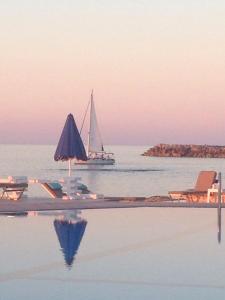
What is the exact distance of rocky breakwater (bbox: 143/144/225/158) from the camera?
157m

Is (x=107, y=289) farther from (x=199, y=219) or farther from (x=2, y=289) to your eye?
(x=199, y=219)

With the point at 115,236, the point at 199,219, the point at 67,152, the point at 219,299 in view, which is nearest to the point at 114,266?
the point at 219,299

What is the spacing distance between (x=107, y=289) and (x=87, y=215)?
796cm

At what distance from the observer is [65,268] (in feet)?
30.8

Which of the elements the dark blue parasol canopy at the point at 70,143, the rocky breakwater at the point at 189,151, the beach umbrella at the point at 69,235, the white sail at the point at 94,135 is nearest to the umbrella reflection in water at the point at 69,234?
the beach umbrella at the point at 69,235

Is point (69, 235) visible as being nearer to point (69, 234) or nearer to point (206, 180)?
point (69, 234)

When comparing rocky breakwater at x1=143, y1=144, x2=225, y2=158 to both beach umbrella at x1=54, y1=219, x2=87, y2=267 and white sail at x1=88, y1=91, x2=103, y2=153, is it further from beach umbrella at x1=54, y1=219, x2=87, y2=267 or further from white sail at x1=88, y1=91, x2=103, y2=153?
beach umbrella at x1=54, y1=219, x2=87, y2=267

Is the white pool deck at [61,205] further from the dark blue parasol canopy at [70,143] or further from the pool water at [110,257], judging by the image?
the dark blue parasol canopy at [70,143]

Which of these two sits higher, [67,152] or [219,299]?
[67,152]

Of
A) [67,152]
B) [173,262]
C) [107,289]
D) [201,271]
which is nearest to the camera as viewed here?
[107,289]

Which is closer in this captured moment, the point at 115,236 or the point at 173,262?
the point at 173,262

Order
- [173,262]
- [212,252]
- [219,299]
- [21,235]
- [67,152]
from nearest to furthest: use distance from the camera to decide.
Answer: [219,299] → [173,262] → [212,252] → [21,235] → [67,152]

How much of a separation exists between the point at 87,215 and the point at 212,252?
5348mm

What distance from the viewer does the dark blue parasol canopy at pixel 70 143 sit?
2048 centimetres
